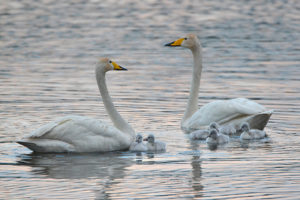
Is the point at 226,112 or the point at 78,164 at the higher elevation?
the point at 226,112

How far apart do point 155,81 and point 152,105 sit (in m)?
3.57

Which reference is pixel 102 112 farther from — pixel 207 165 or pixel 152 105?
pixel 207 165

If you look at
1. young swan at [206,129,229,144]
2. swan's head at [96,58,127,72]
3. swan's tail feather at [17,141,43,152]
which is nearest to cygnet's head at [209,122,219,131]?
young swan at [206,129,229,144]

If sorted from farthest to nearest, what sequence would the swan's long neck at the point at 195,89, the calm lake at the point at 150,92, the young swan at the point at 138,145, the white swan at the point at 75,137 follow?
the swan's long neck at the point at 195,89 → the young swan at the point at 138,145 → the white swan at the point at 75,137 → the calm lake at the point at 150,92

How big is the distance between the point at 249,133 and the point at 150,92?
5.20 m

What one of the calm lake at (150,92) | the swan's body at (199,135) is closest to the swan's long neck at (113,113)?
the calm lake at (150,92)

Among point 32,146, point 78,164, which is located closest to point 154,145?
point 78,164

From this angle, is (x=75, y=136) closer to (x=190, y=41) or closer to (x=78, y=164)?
(x=78, y=164)

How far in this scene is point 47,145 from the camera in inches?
495

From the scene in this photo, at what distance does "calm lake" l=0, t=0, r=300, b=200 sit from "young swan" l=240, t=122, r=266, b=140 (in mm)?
171

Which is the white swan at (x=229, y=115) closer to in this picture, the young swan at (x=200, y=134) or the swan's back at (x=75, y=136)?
the young swan at (x=200, y=134)

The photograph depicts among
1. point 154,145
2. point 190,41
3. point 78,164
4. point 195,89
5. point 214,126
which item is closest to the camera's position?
point 78,164

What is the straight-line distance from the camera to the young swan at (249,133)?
1412cm

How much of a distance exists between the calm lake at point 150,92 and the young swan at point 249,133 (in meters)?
0.17
